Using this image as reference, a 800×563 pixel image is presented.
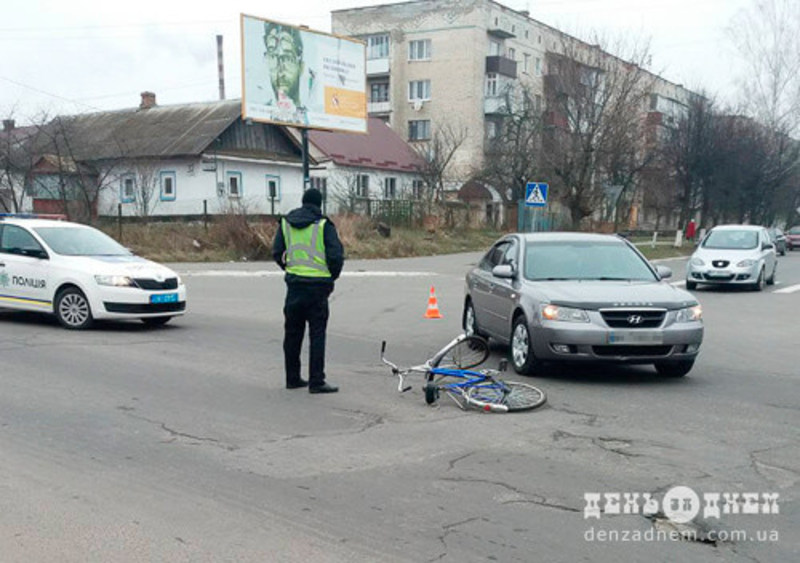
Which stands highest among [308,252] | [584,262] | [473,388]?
[308,252]

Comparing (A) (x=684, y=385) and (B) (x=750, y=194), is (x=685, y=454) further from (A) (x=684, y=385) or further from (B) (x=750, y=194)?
Answer: (B) (x=750, y=194)

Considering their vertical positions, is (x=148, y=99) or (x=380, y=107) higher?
(x=380, y=107)

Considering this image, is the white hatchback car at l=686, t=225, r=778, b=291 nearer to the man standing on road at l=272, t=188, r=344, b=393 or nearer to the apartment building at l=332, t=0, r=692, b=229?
the man standing on road at l=272, t=188, r=344, b=393

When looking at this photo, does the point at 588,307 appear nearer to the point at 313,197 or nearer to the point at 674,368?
the point at 674,368

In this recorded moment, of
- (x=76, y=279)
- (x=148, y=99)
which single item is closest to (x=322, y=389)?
(x=76, y=279)

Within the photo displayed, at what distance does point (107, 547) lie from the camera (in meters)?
4.16

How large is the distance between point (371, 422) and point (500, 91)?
56933 millimetres

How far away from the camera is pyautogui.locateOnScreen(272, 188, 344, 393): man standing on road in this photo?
784 cm

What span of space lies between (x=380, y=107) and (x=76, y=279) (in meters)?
53.4

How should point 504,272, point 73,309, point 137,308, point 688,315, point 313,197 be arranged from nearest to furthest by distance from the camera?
1. point 313,197
2. point 688,315
3. point 504,272
4. point 137,308
5. point 73,309

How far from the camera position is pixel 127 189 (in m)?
41.1

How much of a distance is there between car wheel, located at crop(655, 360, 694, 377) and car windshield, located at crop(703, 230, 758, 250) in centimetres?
1344

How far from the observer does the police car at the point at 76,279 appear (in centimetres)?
1170

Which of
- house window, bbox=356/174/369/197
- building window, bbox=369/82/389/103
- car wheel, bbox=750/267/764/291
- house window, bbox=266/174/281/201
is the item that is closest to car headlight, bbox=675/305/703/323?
car wheel, bbox=750/267/764/291
